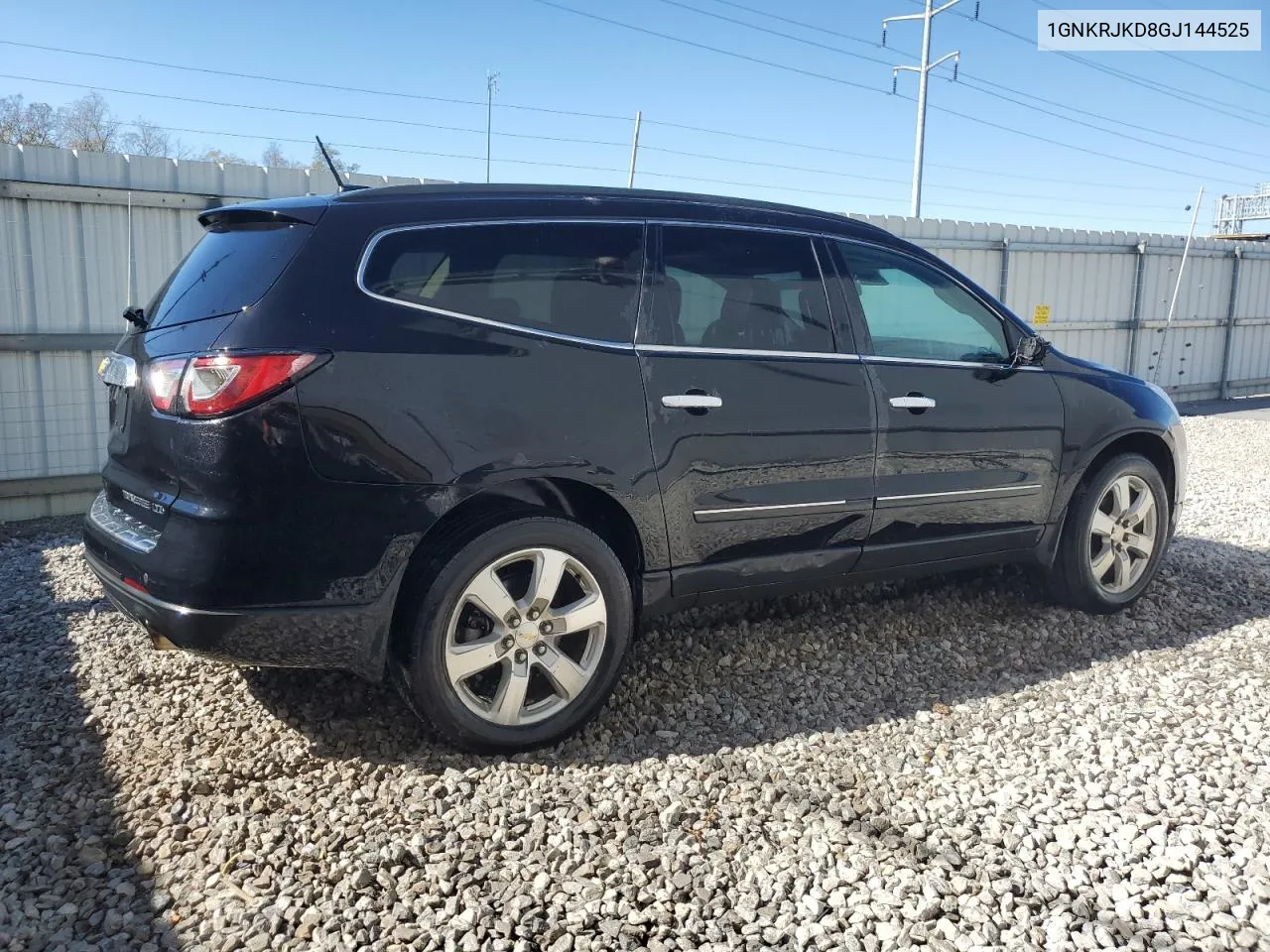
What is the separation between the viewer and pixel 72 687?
3.72m

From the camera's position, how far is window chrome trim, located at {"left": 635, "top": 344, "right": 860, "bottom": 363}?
341 cm

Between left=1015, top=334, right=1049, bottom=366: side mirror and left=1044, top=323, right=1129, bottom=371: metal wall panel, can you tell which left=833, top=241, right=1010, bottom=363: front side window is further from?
left=1044, top=323, right=1129, bottom=371: metal wall panel

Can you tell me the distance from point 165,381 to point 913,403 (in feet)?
8.84

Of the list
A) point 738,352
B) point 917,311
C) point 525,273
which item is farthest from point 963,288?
point 525,273

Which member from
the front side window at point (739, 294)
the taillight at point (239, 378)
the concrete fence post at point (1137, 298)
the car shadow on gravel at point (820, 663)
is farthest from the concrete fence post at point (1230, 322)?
the taillight at point (239, 378)

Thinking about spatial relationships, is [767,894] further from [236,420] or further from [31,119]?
[31,119]

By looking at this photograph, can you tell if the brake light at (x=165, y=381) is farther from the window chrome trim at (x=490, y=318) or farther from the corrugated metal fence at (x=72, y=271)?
the corrugated metal fence at (x=72, y=271)

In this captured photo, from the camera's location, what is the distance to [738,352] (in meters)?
3.57

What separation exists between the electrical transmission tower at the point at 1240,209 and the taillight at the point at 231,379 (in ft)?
187

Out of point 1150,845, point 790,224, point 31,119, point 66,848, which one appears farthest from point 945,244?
point 31,119

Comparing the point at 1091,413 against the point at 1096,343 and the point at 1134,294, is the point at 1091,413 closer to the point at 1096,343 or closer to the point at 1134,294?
the point at 1096,343

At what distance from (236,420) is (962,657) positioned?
3.05m

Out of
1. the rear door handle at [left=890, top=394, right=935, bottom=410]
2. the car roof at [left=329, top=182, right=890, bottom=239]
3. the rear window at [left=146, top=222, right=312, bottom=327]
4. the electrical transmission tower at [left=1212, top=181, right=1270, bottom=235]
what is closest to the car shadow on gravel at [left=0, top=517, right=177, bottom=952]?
the rear window at [left=146, top=222, right=312, bottom=327]

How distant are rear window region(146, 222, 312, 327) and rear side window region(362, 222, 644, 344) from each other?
11.4 inches
